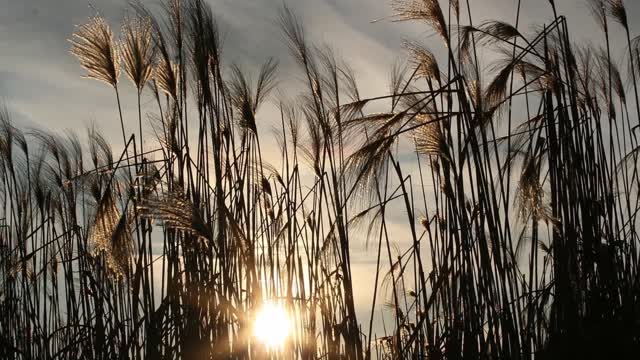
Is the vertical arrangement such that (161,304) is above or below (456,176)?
below

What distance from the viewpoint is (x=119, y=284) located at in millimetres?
3312

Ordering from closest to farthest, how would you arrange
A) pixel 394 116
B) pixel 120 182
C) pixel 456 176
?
pixel 394 116, pixel 456 176, pixel 120 182

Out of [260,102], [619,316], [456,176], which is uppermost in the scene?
[260,102]

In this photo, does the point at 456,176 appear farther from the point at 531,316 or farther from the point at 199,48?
the point at 199,48

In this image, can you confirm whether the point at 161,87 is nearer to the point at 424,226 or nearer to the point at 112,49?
the point at 112,49

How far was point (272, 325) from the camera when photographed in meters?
2.62

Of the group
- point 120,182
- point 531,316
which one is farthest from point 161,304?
point 531,316

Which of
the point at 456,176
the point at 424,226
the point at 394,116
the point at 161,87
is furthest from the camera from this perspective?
the point at 424,226

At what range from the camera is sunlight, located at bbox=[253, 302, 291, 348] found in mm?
2459

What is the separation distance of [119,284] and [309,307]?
977 mm

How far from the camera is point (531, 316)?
244 centimetres

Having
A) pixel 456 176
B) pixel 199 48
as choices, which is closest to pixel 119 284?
pixel 199 48

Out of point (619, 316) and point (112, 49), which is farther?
point (112, 49)

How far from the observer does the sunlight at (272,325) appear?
2.46 metres
